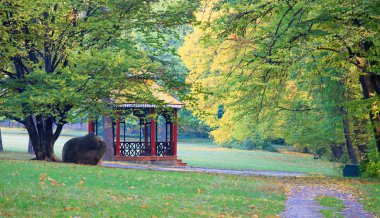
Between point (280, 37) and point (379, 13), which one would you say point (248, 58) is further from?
point (379, 13)

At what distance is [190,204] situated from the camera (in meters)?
13.7

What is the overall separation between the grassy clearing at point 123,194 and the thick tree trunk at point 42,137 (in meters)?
5.68

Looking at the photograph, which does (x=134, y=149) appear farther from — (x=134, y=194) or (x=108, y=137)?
(x=134, y=194)

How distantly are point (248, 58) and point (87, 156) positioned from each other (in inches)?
346

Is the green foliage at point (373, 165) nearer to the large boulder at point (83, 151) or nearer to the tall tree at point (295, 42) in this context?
the tall tree at point (295, 42)

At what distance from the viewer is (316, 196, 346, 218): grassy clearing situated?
13406 millimetres

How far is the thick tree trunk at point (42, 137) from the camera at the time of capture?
87.8ft

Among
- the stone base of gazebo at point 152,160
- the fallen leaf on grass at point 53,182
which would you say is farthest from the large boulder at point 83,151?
the fallen leaf on grass at point 53,182

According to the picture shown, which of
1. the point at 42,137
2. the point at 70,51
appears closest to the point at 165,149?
the point at 42,137

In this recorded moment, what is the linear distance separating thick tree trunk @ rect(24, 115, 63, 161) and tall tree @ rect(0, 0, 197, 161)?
0.10 meters

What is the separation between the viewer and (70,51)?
23.3m

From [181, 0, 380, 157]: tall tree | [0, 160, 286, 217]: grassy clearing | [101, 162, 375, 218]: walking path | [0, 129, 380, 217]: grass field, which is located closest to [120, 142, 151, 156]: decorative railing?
[181, 0, 380, 157]: tall tree

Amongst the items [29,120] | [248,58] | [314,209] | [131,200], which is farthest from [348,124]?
[131,200]

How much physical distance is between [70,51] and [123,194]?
9893mm
